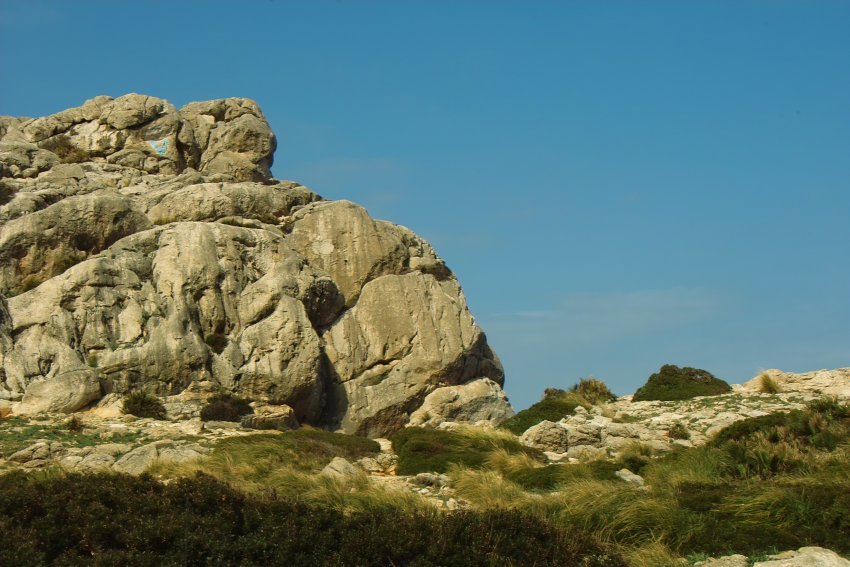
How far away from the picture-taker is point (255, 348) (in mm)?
32312

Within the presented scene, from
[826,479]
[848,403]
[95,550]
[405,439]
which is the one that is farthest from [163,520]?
[848,403]

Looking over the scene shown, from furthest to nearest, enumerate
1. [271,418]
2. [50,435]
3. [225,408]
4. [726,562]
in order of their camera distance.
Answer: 1. [271,418]
2. [225,408]
3. [50,435]
4. [726,562]

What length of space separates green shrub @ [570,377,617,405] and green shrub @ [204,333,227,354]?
12492 mm

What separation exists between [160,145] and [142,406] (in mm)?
19376

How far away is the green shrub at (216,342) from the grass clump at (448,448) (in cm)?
826

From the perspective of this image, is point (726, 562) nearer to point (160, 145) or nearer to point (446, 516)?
point (446, 516)

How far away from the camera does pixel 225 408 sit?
97.8ft

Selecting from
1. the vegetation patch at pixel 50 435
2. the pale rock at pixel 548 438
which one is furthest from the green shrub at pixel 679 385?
the vegetation patch at pixel 50 435

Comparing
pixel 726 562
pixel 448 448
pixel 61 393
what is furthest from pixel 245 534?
pixel 61 393

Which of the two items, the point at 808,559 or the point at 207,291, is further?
the point at 207,291

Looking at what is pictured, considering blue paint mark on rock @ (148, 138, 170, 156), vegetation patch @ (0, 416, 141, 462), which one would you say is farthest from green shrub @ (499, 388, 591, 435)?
blue paint mark on rock @ (148, 138, 170, 156)

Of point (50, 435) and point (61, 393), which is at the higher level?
point (61, 393)

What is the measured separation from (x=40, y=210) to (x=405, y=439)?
17682mm

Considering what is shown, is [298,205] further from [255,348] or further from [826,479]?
[826,479]
